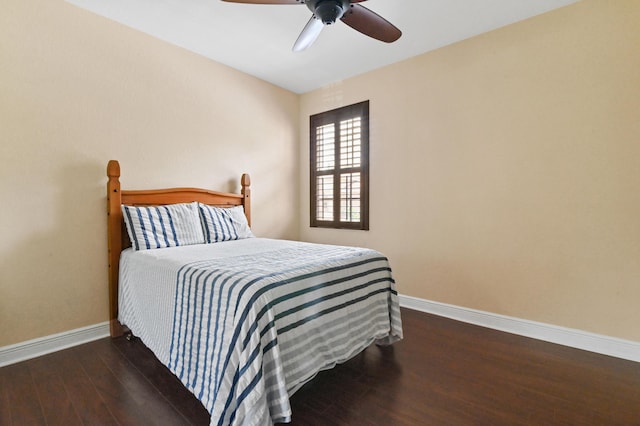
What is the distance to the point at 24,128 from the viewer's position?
6.78 feet

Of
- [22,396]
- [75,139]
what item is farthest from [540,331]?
[75,139]

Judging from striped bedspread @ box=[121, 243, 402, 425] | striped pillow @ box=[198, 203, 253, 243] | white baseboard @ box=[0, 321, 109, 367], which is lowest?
white baseboard @ box=[0, 321, 109, 367]

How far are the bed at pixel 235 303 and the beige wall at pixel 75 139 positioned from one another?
212 mm

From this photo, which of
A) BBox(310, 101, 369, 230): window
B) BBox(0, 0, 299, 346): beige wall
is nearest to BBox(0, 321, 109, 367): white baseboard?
BBox(0, 0, 299, 346): beige wall

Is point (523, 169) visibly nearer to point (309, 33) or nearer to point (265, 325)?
point (309, 33)

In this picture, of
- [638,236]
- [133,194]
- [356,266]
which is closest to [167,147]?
[133,194]

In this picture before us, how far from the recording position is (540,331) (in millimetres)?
2385

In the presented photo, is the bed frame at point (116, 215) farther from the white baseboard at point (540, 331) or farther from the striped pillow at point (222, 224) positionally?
the white baseboard at point (540, 331)

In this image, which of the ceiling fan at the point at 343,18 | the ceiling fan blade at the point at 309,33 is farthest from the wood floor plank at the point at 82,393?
the ceiling fan blade at the point at 309,33

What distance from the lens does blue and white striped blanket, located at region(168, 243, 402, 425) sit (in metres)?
1.25

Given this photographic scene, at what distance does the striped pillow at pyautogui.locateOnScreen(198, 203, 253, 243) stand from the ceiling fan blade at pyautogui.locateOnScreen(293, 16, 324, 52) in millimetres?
1648

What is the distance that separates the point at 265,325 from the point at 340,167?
269cm

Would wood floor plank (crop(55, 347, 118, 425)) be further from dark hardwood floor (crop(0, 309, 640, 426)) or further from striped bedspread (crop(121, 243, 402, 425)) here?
striped bedspread (crop(121, 243, 402, 425))

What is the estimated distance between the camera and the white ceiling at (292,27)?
2.28 meters
